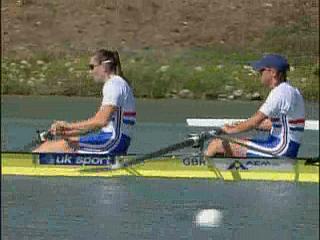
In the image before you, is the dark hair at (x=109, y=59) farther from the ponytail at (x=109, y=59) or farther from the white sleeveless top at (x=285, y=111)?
the white sleeveless top at (x=285, y=111)

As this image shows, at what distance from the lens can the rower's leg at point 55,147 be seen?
4.68m

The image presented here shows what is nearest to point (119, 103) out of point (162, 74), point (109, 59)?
point (109, 59)

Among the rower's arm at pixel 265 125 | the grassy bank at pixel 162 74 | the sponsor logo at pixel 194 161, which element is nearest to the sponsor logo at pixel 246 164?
the sponsor logo at pixel 194 161

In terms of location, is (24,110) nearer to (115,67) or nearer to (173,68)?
(173,68)

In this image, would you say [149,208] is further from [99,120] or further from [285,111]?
[285,111]

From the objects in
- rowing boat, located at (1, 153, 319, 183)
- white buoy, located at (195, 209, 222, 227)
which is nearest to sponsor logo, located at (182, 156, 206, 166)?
A: rowing boat, located at (1, 153, 319, 183)

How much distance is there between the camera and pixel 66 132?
478 cm

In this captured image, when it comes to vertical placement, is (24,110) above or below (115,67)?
below

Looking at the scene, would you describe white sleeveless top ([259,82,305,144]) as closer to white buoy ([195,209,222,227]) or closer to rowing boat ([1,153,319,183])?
rowing boat ([1,153,319,183])

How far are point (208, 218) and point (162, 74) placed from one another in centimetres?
744

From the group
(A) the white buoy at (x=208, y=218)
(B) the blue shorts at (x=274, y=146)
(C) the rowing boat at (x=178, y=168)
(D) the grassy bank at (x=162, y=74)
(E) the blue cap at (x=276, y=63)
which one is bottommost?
(D) the grassy bank at (x=162, y=74)

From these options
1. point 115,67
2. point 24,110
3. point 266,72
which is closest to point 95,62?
point 115,67

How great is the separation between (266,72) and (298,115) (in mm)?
276

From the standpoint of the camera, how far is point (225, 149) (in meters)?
4.78
